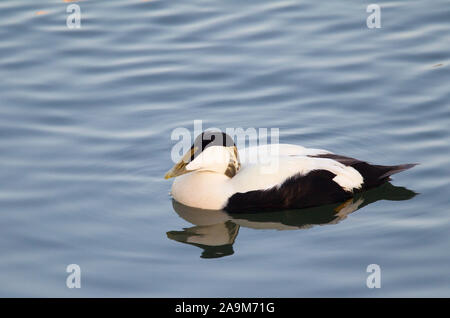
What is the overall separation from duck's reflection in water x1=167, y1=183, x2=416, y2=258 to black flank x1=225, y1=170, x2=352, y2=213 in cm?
5

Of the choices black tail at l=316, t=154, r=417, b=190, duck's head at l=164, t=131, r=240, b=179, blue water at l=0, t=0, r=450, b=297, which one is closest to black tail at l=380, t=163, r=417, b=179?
black tail at l=316, t=154, r=417, b=190

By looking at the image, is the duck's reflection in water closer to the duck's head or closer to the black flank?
the black flank

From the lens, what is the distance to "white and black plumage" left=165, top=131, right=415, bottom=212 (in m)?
6.48

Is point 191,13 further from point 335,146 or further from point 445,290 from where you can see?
point 445,290

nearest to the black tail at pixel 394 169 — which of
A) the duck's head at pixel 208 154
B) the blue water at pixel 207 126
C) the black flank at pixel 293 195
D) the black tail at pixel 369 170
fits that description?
the black tail at pixel 369 170

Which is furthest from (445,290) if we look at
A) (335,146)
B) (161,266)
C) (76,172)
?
(76,172)

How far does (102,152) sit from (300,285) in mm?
2623

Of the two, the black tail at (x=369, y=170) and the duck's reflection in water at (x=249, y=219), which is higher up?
the black tail at (x=369, y=170)

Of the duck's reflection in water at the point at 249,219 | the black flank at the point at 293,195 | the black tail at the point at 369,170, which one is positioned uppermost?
the black tail at the point at 369,170

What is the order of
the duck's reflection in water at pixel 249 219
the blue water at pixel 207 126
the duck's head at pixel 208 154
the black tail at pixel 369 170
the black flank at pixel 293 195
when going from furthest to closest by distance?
the black tail at pixel 369 170 < the duck's head at pixel 208 154 < the black flank at pixel 293 195 < the duck's reflection in water at pixel 249 219 < the blue water at pixel 207 126

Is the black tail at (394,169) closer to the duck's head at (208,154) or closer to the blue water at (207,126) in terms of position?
the blue water at (207,126)

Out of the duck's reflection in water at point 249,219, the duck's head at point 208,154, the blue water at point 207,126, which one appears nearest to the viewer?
the blue water at point 207,126

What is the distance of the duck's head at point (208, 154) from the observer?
6.58 meters

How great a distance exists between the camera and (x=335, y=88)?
8.48 m
